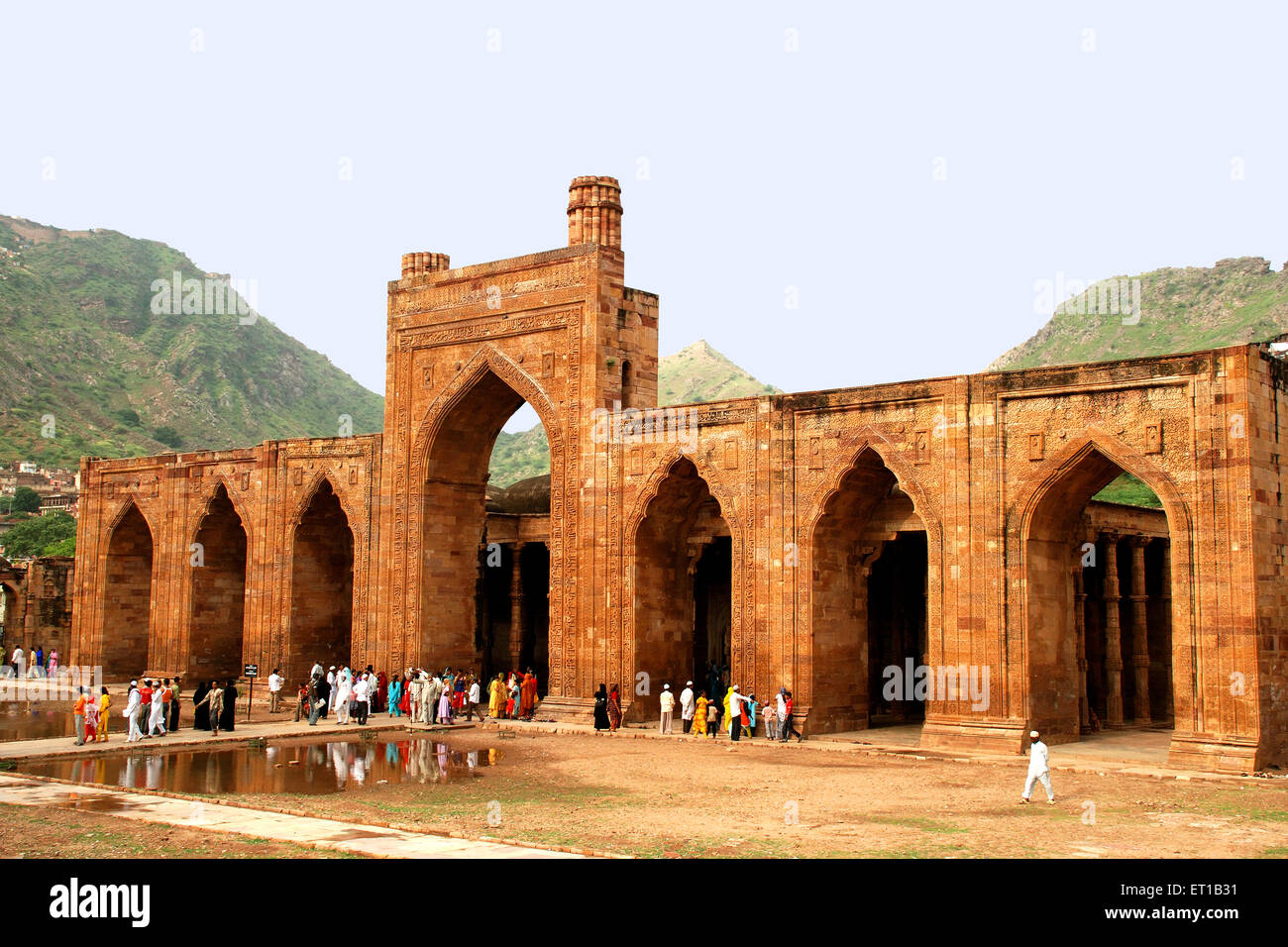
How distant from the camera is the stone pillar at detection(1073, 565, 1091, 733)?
2498 cm

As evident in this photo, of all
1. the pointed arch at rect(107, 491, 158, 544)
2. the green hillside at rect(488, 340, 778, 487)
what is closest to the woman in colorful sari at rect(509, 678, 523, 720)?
the pointed arch at rect(107, 491, 158, 544)

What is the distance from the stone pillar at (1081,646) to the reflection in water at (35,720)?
20.0 meters

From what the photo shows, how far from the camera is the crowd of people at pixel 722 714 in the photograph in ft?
78.3

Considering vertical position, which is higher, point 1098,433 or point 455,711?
point 1098,433

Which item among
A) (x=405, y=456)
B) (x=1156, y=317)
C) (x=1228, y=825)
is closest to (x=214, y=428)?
(x=1156, y=317)

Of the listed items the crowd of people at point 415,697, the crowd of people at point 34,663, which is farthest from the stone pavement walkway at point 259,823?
the crowd of people at point 34,663

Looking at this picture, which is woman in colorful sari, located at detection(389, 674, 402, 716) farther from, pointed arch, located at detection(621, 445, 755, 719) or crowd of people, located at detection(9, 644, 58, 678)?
crowd of people, located at detection(9, 644, 58, 678)

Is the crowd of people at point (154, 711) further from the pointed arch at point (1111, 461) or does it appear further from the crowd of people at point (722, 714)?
the pointed arch at point (1111, 461)

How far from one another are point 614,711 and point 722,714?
246cm

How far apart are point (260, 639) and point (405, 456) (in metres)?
7.22

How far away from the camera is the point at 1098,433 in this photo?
2075 centimetres

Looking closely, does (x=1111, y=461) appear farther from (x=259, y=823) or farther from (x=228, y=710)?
(x=228, y=710)

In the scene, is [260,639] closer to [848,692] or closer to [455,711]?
[455,711]
